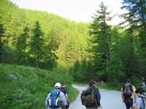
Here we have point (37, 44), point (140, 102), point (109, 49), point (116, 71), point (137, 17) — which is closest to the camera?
point (140, 102)

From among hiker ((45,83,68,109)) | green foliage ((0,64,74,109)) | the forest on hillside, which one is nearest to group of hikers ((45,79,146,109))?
hiker ((45,83,68,109))

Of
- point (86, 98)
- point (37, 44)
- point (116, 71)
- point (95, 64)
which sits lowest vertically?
point (86, 98)

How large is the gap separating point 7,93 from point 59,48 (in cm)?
13431

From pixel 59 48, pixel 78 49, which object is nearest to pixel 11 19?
pixel 59 48

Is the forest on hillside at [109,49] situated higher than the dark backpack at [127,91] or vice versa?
the forest on hillside at [109,49]

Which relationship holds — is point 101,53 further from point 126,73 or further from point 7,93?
point 7,93

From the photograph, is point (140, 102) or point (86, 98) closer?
point (140, 102)

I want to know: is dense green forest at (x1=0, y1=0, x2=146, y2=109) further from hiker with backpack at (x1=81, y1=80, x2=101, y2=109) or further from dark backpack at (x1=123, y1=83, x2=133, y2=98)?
dark backpack at (x1=123, y1=83, x2=133, y2=98)

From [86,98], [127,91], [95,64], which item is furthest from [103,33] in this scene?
[86,98]

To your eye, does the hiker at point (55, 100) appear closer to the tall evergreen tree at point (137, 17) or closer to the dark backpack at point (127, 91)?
the dark backpack at point (127, 91)

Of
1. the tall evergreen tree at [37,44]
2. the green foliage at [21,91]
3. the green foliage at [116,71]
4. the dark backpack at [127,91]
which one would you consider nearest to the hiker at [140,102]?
the green foliage at [21,91]

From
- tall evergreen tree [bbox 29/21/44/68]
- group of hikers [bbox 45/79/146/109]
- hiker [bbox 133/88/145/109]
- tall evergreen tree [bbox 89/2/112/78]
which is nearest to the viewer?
hiker [bbox 133/88/145/109]

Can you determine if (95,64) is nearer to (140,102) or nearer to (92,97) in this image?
(92,97)

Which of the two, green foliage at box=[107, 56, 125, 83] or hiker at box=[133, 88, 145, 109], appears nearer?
hiker at box=[133, 88, 145, 109]
